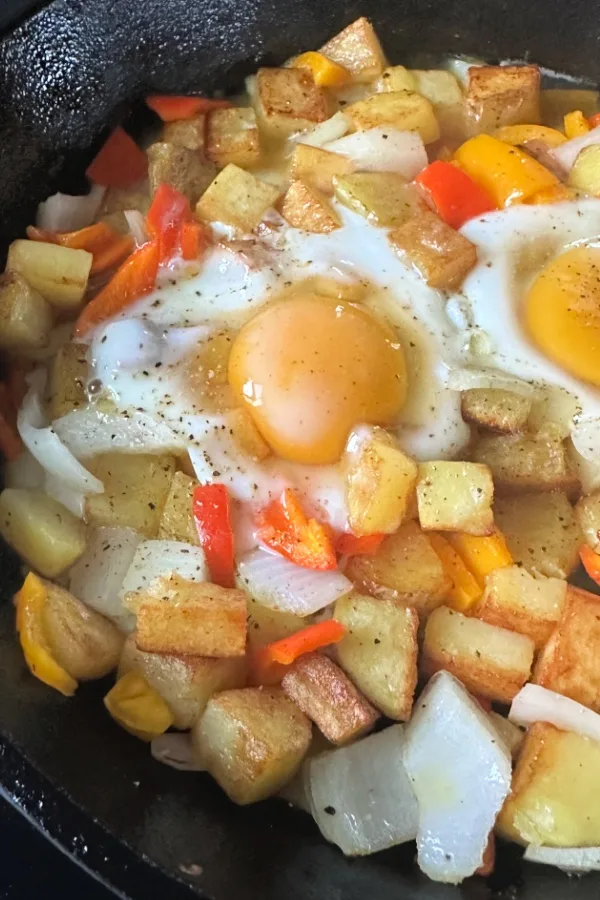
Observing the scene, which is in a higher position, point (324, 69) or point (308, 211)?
point (324, 69)

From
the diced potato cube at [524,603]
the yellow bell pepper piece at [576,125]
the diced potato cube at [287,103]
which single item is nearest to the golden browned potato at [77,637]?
the diced potato cube at [524,603]

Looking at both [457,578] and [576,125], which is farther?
[576,125]

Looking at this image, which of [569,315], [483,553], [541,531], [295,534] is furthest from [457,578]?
[569,315]

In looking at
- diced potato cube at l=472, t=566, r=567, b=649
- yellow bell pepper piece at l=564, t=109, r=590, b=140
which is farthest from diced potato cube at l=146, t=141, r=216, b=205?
diced potato cube at l=472, t=566, r=567, b=649

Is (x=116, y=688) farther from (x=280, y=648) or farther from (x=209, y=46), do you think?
(x=209, y=46)

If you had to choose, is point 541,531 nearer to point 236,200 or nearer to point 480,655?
point 480,655

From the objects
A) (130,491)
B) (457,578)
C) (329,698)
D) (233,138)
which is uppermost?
(233,138)

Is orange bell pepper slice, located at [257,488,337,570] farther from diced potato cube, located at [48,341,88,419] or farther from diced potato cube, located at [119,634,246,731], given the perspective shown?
diced potato cube, located at [48,341,88,419]

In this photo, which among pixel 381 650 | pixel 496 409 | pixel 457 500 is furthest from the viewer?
pixel 496 409

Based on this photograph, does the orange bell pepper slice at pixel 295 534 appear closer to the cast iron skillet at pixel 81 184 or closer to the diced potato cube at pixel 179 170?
the cast iron skillet at pixel 81 184
